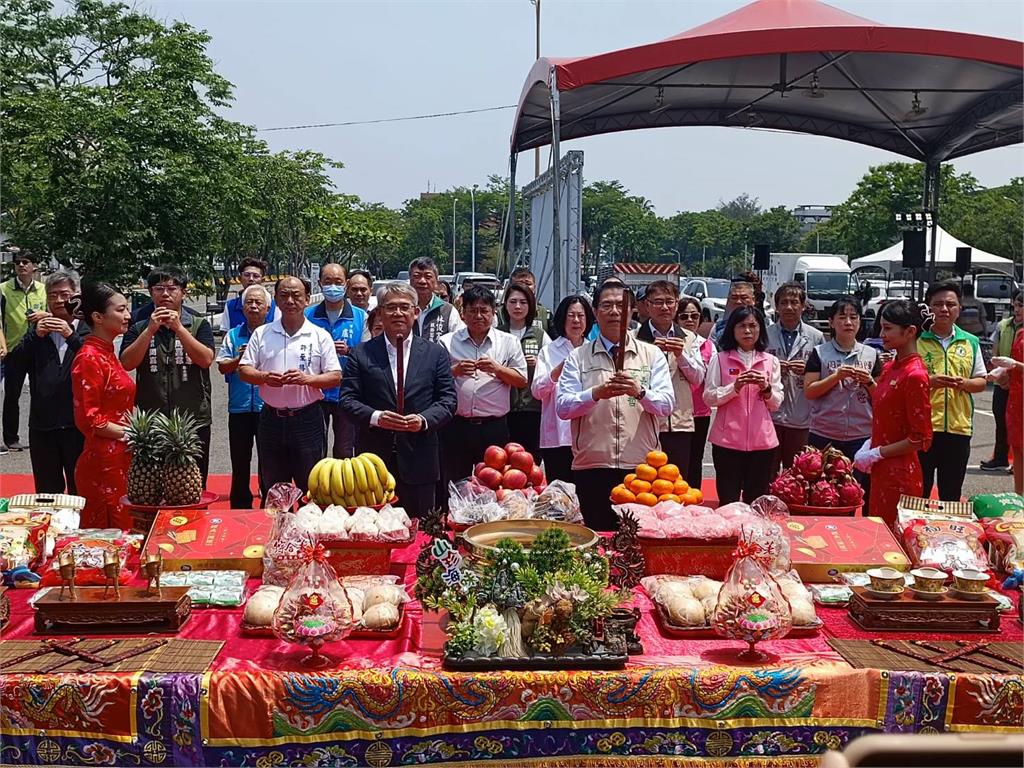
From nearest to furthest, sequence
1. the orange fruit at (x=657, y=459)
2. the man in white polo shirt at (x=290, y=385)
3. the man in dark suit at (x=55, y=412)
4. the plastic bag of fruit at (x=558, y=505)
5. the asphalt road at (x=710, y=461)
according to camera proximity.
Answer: the plastic bag of fruit at (x=558, y=505)
the orange fruit at (x=657, y=459)
the man in white polo shirt at (x=290, y=385)
the man in dark suit at (x=55, y=412)
the asphalt road at (x=710, y=461)

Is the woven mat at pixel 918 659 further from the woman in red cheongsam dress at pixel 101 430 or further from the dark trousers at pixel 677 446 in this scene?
the woman in red cheongsam dress at pixel 101 430

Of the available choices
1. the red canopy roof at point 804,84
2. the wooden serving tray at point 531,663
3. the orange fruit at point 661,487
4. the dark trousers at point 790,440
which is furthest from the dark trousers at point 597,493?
the red canopy roof at point 804,84

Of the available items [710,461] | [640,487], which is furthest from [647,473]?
[710,461]

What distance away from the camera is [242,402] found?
575 cm

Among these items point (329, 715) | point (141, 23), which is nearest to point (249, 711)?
point (329, 715)

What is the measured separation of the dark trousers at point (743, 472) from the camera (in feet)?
16.5

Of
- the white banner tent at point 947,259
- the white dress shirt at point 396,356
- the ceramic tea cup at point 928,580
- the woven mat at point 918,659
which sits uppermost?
the white banner tent at point 947,259

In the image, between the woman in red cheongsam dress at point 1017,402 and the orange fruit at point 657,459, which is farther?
the woman in red cheongsam dress at point 1017,402

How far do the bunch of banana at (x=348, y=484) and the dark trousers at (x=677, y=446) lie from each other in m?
2.46

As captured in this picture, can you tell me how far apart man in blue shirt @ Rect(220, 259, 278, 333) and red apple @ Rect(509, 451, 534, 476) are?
255 centimetres

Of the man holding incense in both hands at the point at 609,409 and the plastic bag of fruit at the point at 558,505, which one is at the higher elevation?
the man holding incense in both hands at the point at 609,409

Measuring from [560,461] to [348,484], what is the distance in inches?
83.5

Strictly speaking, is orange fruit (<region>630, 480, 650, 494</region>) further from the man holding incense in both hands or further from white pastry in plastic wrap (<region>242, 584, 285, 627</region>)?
white pastry in plastic wrap (<region>242, 584, 285, 627</region>)

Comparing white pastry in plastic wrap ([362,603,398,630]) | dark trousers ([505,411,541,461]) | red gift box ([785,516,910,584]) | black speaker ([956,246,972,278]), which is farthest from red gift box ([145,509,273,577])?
black speaker ([956,246,972,278])
